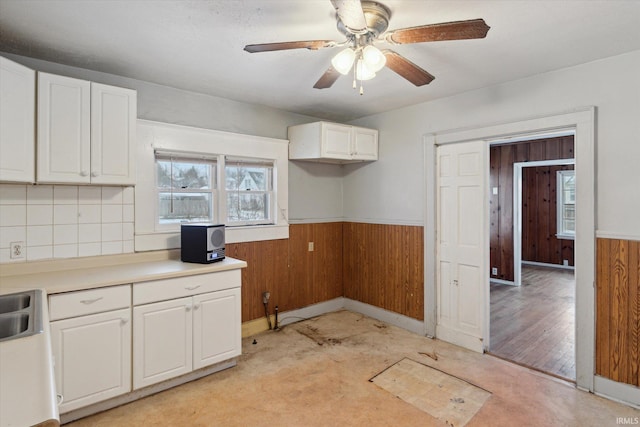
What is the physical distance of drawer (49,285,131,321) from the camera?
6.82ft

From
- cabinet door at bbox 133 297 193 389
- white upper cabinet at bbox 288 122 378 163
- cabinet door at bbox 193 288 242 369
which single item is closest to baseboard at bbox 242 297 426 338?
cabinet door at bbox 193 288 242 369

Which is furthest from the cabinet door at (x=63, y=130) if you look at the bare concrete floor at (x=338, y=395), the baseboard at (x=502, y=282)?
the baseboard at (x=502, y=282)

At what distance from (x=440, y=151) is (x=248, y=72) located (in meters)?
2.09

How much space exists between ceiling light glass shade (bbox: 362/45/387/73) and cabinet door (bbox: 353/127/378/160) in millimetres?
2014

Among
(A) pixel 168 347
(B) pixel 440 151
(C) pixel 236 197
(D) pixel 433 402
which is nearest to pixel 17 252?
(A) pixel 168 347

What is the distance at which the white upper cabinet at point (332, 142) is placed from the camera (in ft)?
12.1

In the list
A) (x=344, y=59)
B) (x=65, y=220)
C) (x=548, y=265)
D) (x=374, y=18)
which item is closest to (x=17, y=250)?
(x=65, y=220)

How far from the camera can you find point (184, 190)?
327 centimetres

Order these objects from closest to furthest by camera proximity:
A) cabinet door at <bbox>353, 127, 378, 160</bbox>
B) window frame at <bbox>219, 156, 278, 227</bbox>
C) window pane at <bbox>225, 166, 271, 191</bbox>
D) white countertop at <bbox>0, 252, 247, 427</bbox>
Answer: white countertop at <bbox>0, 252, 247, 427</bbox>
window frame at <bbox>219, 156, 278, 227</bbox>
window pane at <bbox>225, 166, 271, 191</bbox>
cabinet door at <bbox>353, 127, 378, 160</bbox>

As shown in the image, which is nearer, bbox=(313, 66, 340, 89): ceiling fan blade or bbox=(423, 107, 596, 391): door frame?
bbox=(313, 66, 340, 89): ceiling fan blade

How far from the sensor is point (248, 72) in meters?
2.74

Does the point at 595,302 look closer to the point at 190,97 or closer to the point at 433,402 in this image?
the point at 433,402
